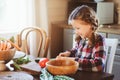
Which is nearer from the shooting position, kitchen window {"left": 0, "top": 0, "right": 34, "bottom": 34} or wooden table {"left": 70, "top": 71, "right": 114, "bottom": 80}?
wooden table {"left": 70, "top": 71, "right": 114, "bottom": 80}

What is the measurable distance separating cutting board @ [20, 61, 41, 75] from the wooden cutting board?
7 centimetres

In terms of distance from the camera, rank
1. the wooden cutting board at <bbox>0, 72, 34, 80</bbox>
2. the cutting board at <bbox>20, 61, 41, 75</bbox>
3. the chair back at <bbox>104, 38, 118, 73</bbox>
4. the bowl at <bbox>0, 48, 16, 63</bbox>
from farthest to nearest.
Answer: the chair back at <bbox>104, 38, 118, 73</bbox> → the bowl at <bbox>0, 48, 16, 63</bbox> → the cutting board at <bbox>20, 61, 41, 75</bbox> → the wooden cutting board at <bbox>0, 72, 34, 80</bbox>

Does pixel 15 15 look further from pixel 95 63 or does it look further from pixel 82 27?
pixel 95 63

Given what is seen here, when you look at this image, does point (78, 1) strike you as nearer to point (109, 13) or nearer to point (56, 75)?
point (109, 13)

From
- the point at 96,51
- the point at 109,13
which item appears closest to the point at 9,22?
the point at 109,13

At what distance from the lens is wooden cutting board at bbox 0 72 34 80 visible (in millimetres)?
1537

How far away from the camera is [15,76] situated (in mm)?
1574

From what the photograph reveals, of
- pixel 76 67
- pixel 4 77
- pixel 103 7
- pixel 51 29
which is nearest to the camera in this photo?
pixel 4 77

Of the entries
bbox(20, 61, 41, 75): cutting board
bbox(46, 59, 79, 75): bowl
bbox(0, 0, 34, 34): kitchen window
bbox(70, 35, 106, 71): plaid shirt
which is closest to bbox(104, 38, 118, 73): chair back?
bbox(70, 35, 106, 71): plaid shirt

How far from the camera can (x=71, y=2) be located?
4160 mm

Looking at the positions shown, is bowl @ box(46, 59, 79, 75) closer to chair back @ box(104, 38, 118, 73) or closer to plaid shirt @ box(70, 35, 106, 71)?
plaid shirt @ box(70, 35, 106, 71)

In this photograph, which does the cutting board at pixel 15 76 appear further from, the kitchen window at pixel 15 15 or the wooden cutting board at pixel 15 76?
the kitchen window at pixel 15 15

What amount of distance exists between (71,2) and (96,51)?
2.39 meters

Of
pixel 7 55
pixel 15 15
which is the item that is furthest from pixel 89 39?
pixel 15 15
